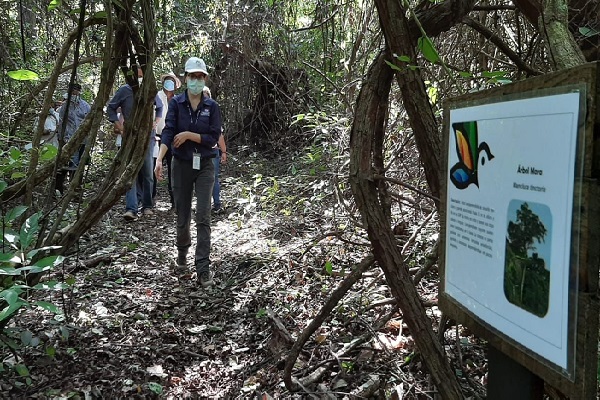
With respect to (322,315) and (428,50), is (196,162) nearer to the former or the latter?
(322,315)

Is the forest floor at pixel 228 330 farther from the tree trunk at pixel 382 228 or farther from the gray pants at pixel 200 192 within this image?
the tree trunk at pixel 382 228

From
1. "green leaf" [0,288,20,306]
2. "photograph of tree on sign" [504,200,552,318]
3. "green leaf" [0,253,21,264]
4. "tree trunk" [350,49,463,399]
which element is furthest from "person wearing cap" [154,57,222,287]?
"photograph of tree on sign" [504,200,552,318]

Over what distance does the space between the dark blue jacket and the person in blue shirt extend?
1139 millimetres

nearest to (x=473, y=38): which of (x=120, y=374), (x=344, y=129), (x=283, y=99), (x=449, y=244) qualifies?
(x=344, y=129)

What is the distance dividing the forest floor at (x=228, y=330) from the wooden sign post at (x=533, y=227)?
1.00 metres

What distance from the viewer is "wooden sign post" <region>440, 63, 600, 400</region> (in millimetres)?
1030

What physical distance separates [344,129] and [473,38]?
1729 mm

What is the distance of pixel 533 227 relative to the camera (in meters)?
1.15

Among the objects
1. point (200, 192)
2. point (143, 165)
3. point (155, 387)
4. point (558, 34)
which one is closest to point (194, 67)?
point (200, 192)

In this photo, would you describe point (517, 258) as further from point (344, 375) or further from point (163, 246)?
point (163, 246)

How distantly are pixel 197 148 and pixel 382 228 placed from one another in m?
2.70

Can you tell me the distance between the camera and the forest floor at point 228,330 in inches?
105

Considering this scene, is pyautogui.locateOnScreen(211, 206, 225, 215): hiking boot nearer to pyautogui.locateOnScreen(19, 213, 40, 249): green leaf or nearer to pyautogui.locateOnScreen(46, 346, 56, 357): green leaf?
pyautogui.locateOnScreen(46, 346, 56, 357): green leaf

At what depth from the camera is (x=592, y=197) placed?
1011mm
